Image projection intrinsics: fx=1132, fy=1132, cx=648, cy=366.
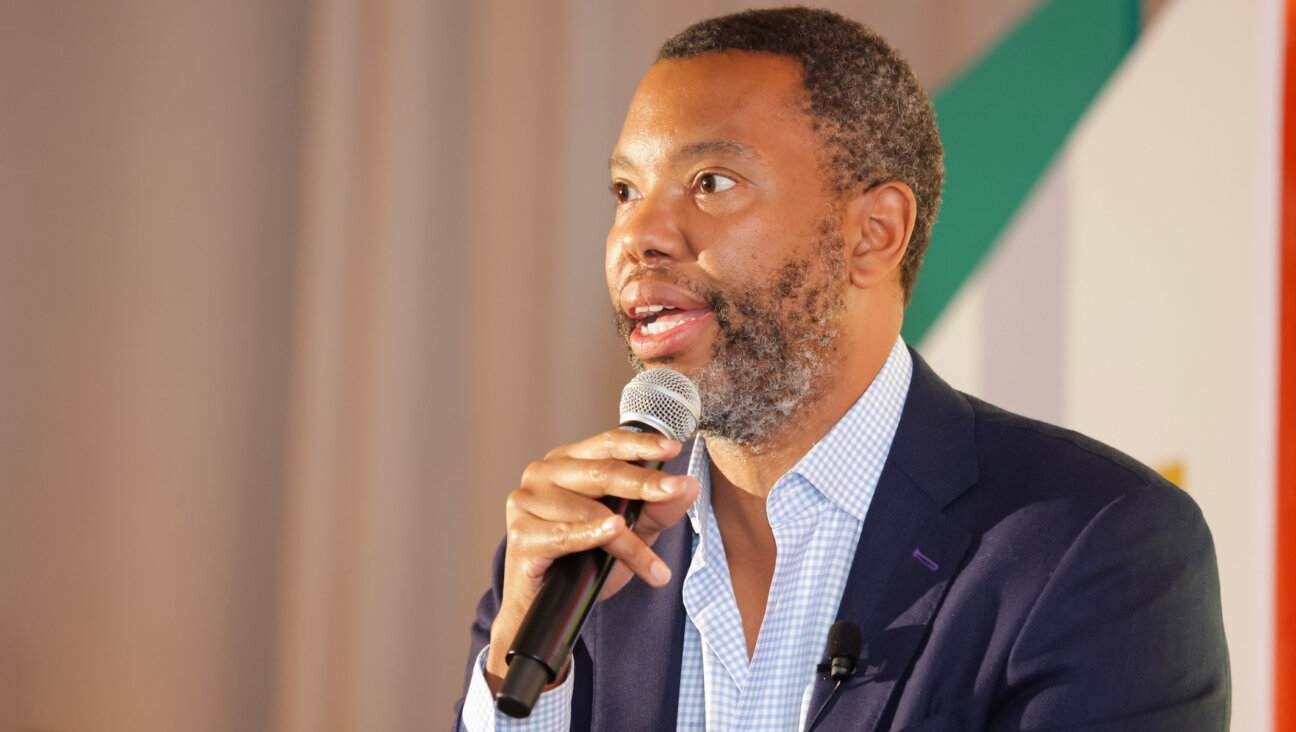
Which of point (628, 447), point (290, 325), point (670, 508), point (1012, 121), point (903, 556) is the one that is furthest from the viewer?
point (290, 325)

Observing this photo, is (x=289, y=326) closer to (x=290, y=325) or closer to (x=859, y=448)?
(x=290, y=325)

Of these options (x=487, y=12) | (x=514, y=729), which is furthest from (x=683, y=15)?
(x=514, y=729)

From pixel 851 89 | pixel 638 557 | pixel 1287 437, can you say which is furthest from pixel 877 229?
pixel 1287 437

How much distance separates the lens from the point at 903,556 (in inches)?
63.0

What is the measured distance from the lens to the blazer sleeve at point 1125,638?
1.38 meters

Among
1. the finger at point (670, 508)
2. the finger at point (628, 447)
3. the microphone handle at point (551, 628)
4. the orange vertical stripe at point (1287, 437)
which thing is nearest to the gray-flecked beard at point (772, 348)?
the finger at point (670, 508)

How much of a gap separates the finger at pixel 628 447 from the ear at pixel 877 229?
24.8 inches

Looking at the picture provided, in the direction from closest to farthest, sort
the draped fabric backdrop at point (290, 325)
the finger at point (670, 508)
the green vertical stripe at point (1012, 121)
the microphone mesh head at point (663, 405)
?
the finger at point (670, 508) < the microphone mesh head at point (663, 405) < the green vertical stripe at point (1012, 121) < the draped fabric backdrop at point (290, 325)

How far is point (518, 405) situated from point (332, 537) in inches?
23.2

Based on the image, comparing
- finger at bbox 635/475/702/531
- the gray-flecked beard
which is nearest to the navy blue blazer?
the gray-flecked beard

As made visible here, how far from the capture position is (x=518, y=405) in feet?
9.87

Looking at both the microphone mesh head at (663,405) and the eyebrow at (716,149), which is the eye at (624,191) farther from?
the microphone mesh head at (663,405)

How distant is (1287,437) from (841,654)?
3.99 ft

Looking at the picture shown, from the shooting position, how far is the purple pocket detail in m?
1.57
